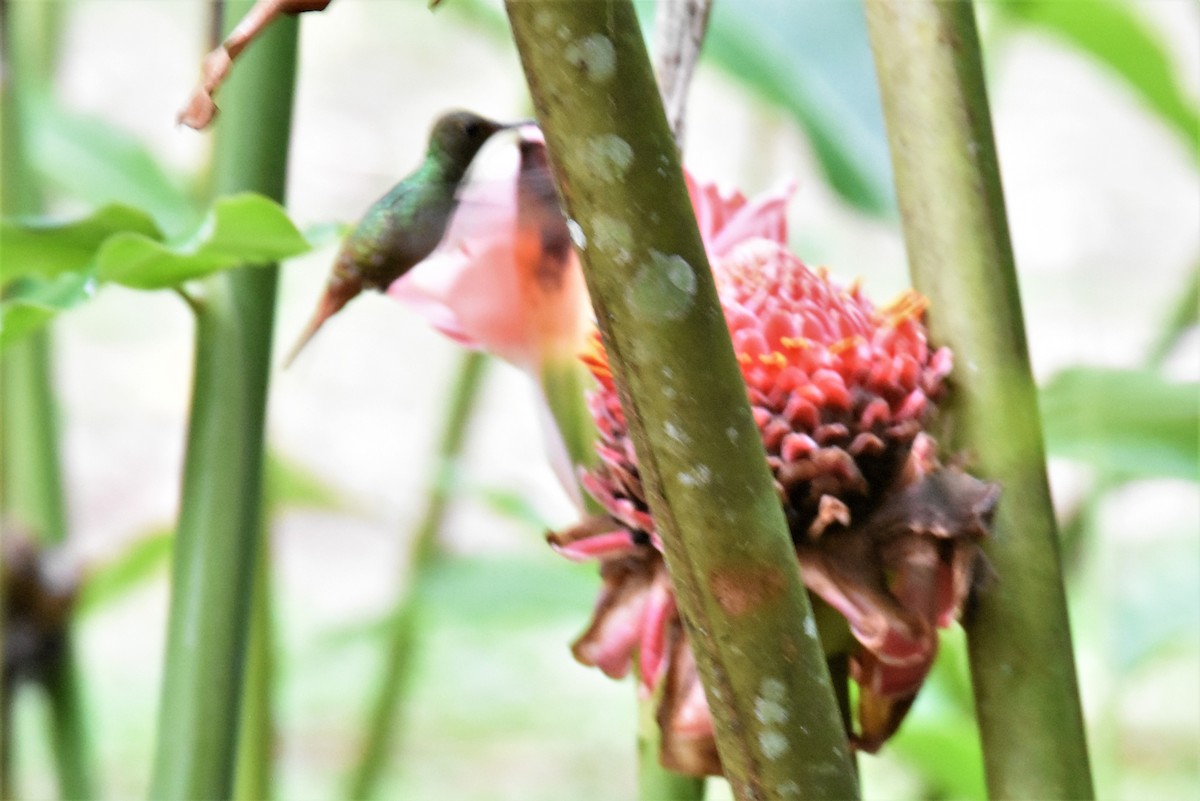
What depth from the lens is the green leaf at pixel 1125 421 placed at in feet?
1.00

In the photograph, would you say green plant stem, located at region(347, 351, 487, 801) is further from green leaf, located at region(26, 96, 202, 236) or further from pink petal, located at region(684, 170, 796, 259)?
pink petal, located at region(684, 170, 796, 259)

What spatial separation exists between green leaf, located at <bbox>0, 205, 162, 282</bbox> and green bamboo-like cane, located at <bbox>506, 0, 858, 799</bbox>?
0.16 m

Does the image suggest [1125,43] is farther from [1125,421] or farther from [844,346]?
[844,346]

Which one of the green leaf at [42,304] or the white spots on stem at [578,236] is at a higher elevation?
the white spots on stem at [578,236]

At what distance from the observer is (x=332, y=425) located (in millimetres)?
1444

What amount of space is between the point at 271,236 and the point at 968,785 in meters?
0.29

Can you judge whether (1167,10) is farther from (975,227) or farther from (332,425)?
(975,227)

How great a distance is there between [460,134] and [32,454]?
10.8 inches

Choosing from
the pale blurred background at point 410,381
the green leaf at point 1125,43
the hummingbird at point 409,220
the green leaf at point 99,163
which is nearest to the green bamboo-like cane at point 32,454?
the green leaf at point 99,163

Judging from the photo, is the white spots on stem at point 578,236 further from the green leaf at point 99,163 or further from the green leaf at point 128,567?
the green leaf at point 128,567

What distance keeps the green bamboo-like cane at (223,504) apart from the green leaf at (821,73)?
0.27 m

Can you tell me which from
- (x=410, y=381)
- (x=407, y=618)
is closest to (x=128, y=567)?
(x=407, y=618)

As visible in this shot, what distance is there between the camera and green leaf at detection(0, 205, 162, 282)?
0.77ft

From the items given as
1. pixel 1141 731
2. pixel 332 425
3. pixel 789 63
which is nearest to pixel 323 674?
pixel 332 425
